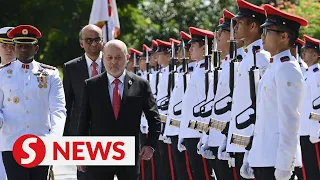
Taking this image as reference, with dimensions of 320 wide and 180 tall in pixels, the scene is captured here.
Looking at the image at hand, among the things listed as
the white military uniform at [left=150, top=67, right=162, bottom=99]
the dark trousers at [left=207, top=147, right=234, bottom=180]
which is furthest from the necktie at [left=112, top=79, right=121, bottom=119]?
the white military uniform at [left=150, top=67, right=162, bottom=99]

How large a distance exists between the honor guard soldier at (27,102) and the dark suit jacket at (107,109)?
557 millimetres

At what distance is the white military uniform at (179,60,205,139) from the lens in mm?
9883

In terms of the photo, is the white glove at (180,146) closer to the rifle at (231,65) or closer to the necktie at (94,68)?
the necktie at (94,68)

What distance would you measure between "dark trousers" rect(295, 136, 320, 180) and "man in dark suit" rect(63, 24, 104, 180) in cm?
316

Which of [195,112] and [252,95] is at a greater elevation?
[252,95]

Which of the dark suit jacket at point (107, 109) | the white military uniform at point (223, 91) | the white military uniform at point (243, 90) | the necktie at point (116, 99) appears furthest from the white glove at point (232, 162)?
the necktie at point (116, 99)

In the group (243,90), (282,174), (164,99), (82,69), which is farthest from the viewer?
(164,99)

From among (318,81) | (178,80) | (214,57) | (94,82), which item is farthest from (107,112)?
(318,81)

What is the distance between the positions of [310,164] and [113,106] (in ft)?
14.0

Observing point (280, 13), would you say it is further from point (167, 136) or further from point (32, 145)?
point (167, 136)

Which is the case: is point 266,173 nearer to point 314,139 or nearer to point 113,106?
point 113,106

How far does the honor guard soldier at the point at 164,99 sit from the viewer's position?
12.0m

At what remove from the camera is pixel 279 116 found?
6547mm

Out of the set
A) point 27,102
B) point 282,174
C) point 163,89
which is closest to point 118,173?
point 27,102
